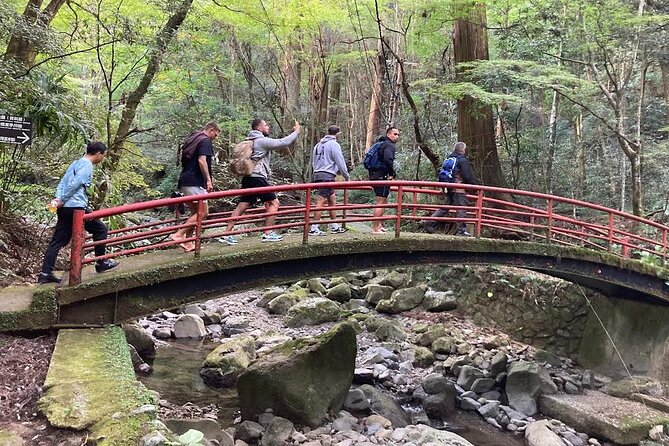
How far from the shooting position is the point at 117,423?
10.8ft

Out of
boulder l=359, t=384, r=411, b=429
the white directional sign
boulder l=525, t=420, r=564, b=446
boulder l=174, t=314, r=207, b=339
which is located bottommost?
boulder l=525, t=420, r=564, b=446

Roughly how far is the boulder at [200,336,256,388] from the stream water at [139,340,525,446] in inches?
6.9

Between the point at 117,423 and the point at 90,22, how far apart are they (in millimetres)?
8879

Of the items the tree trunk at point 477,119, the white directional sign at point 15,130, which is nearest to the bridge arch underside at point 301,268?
the white directional sign at point 15,130

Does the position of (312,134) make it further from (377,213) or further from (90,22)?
(377,213)

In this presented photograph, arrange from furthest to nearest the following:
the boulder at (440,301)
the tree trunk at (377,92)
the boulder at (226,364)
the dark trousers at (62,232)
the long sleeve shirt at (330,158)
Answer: the tree trunk at (377,92) < the boulder at (440,301) < the boulder at (226,364) < the long sleeve shirt at (330,158) < the dark trousers at (62,232)

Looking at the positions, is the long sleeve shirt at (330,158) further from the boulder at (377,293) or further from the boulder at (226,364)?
the boulder at (377,293)

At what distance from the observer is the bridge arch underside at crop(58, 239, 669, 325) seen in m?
5.44

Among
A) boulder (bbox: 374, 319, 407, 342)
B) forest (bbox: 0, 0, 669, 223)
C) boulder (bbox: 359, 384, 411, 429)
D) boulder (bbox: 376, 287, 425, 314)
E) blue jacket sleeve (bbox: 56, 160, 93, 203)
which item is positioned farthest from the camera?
boulder (bbox: 376, 287, 425, 314)

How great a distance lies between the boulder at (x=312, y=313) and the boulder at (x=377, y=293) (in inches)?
46.2

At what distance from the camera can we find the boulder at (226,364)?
373 inches

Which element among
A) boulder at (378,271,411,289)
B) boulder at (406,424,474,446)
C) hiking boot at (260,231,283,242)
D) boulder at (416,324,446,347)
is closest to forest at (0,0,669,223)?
hiking boot at (260,231,283,242)

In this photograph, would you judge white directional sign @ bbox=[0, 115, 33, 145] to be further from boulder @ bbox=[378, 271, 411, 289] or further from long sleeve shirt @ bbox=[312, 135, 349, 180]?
boulder @ bbox=[378, 271, 411, 289]

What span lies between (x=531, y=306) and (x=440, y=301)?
7.66ft
